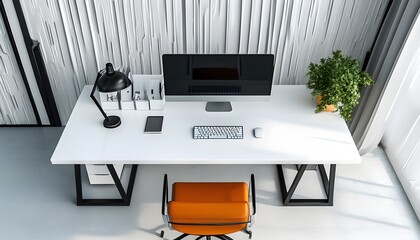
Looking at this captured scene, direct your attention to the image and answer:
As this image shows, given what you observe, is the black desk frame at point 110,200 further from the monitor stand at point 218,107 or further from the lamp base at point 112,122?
the monitor stand at point 218,107

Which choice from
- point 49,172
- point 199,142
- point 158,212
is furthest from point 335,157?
point 49,172

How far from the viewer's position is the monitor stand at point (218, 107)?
2.80m

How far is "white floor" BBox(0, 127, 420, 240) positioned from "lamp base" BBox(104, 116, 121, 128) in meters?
0.66

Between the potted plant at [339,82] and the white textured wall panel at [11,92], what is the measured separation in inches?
95.3

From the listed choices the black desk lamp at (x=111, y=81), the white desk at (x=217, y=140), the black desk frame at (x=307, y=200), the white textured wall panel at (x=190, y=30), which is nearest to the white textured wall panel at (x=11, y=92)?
the white textured wall panel at (x=190, y=30)

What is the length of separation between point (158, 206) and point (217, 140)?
786 millimetres

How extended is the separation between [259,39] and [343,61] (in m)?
0.68

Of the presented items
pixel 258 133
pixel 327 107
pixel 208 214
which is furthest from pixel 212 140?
pixel 327 107

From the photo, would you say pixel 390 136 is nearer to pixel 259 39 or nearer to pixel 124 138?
pixel 259 39

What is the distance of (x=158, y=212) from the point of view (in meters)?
2.87

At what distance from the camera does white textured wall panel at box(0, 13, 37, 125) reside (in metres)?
3.07

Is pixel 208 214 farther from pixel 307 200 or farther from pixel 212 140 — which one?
pixel 307 200

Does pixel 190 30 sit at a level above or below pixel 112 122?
above

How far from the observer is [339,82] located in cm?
254
